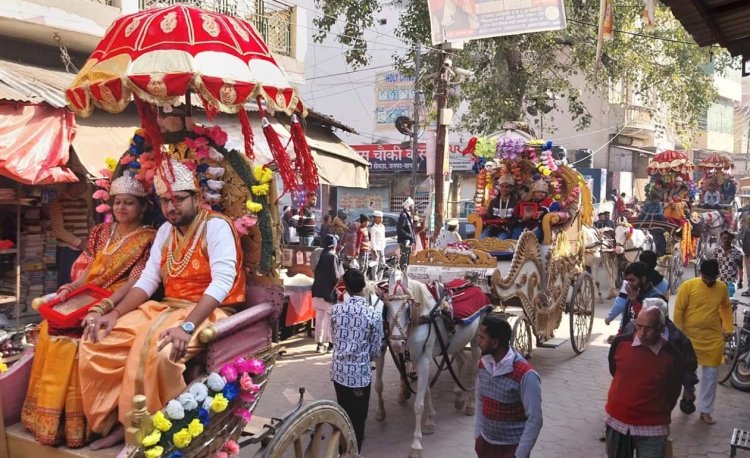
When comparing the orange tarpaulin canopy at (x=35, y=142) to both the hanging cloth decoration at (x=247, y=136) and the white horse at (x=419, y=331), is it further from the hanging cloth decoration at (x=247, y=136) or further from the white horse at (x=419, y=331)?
the white horse at (x=419, y=331)

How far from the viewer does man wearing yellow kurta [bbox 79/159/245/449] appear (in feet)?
11.4

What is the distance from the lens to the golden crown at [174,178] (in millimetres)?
4062

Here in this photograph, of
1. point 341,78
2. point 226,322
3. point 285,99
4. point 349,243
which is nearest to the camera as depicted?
point 226,322

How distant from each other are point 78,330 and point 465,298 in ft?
13.6

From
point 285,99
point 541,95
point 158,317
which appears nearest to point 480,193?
point 285,99

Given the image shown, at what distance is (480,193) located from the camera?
9539 millimetres

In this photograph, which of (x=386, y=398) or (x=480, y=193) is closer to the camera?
(x=386, y=398)

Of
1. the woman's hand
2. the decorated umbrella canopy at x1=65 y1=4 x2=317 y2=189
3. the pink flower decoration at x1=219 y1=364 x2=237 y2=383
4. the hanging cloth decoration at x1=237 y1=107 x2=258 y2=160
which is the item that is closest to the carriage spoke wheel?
the hanging cloth decoration at x1=237 y1=107 x2=258 y2=160

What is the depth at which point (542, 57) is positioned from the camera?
1812cm

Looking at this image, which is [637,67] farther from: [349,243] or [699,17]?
[699,17]

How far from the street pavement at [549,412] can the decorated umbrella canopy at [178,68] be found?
143 inches

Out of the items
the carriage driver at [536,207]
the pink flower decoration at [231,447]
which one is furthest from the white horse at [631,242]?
the pink flower decoration at [231,447]

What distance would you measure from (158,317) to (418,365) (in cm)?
321

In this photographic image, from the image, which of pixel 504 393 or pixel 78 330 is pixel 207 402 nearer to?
pixel 78 330
